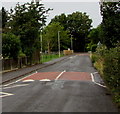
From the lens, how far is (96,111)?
879 cm

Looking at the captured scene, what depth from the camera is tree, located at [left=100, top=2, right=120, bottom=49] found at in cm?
1583

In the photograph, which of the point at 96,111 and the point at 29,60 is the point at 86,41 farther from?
the point at 96,111

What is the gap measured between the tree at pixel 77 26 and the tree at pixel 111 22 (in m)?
87.7

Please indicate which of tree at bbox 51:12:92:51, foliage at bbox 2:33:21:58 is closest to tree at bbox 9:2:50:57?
foliage at bbox 2:33:21:58

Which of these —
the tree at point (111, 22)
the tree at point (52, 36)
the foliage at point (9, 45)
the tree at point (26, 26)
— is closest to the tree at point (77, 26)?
the tree at point (52, 36)

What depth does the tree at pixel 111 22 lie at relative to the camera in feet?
51.9

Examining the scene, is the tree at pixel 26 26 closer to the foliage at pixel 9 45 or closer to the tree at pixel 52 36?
the foliage at pixel 9 45

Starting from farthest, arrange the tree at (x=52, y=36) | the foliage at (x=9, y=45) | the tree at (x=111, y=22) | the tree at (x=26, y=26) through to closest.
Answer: the tree at (x=52, y=36)
the tree at (x=26, y=26)
the foliage at (x=9, y=45)
the tree at (x=111, y=22)

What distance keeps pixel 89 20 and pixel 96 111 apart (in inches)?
4144

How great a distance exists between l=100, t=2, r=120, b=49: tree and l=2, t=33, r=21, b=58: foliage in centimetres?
1174

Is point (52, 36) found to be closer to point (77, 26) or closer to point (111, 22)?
point (77, 26)

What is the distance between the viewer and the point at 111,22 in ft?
52.0

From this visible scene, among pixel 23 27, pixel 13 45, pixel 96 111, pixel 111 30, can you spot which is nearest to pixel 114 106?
pixel 96 111

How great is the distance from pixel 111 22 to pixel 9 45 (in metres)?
12.6
